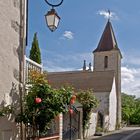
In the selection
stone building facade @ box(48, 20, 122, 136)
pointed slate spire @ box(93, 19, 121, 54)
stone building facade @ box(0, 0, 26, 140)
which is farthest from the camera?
pointed slate spire @ box(93, 19, 121, 54)

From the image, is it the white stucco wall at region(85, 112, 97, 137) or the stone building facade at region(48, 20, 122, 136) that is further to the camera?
the stone building facade at region(48, 20, 122, 136)

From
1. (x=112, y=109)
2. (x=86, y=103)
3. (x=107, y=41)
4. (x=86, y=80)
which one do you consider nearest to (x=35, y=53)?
(x=86, y=103)

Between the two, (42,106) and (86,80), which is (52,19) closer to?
(42,106)

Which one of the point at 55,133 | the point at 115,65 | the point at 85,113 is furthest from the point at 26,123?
the point at 115,65

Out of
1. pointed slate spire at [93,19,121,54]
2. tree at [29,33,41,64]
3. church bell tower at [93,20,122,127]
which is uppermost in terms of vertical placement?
pointed slate spire at [93,19,121,54]

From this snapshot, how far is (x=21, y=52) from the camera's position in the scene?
9938mm

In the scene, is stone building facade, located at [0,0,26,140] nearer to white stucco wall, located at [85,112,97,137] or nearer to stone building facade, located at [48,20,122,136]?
white stucco wall, located at [85,112,97,137]

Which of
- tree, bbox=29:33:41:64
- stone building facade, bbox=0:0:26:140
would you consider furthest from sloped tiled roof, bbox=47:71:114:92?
stone building facade, bbox=0:0:26:140

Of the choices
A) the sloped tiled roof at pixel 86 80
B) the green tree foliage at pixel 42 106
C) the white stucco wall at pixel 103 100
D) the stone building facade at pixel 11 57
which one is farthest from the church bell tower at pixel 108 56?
the stone building facade at pixel 11 57

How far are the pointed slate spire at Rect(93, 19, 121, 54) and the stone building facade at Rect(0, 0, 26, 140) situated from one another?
47.7 m

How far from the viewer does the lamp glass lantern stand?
938 centimetres

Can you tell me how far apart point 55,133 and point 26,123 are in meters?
6.15

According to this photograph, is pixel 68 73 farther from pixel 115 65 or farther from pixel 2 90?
pixel 2 90

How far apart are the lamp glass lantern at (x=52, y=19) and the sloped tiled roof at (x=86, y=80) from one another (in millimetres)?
34636
